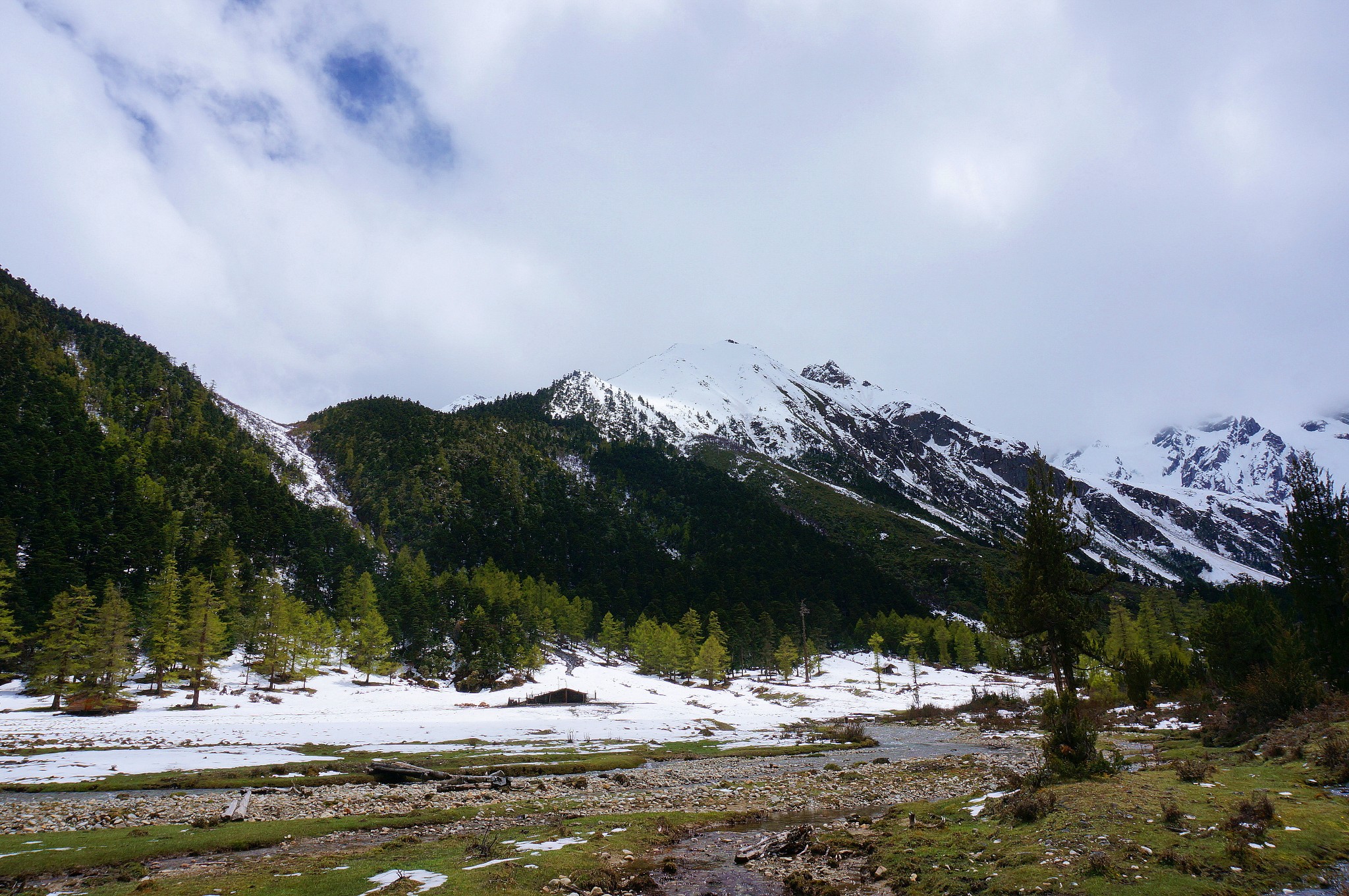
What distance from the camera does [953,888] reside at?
12.5 m

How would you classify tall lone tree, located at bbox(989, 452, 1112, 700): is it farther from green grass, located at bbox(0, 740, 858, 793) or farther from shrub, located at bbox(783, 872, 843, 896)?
green grass, located at bbox(0, 740, 858, 793)

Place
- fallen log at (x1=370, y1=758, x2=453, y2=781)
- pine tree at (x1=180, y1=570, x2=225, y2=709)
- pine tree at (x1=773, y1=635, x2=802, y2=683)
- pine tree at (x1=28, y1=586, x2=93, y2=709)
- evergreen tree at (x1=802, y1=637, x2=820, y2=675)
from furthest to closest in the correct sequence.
→ evergreen tree at (x1=802, y1=637, x2=820, y2=675), pine tree at (x1=773, y1=635, x2=802, y2=683), pine tree at (x1=180, y1=570, x2=225, y2=709), pine tree at (x1=28, y1=586, x2=93, y2=709), fallen log at (x1=370, y1=758, x2=453, y2=781)

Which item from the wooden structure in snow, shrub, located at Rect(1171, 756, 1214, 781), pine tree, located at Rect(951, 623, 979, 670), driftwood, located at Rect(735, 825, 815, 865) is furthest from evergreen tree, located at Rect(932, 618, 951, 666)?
driftwood, located at Rect(735, 825, 815, 865)

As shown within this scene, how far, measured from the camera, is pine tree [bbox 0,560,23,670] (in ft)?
201

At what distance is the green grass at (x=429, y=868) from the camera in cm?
1430

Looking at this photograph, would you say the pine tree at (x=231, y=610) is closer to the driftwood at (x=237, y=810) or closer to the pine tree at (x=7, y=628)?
the pine tree at (x=7, y=628)

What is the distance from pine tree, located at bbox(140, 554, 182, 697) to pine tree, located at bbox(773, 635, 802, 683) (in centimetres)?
8660

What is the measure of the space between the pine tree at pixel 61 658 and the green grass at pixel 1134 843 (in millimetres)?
72142

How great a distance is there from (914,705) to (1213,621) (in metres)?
45.5

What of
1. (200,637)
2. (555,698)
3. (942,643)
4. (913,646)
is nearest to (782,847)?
(555,698)

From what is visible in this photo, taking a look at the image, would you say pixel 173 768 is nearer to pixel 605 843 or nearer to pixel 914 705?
pixel 605 843

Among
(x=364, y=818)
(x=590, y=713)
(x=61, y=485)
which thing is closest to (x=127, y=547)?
(x=61, y=485)

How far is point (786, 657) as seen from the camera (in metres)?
112

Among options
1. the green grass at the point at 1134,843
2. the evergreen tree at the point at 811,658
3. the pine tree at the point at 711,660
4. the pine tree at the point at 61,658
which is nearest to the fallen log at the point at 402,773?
the green grass at the point at 1134,843
